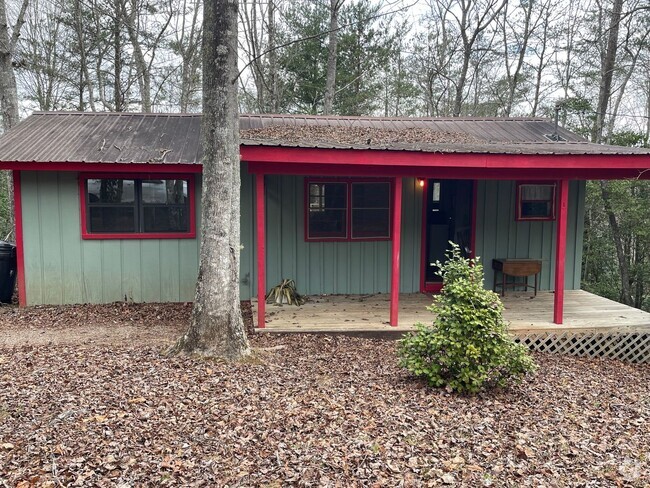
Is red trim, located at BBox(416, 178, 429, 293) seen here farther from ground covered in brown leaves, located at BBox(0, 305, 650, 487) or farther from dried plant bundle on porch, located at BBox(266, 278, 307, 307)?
ground covered in brown leaves, located at BBox(0, 305, 650, 487)

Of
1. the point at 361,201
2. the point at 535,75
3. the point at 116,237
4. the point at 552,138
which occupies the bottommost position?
the point at 116,237

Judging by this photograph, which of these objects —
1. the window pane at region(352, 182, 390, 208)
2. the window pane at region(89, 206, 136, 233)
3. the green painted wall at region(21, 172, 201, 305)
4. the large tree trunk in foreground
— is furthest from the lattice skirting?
the window pane at region(89, 206, 136, 233)

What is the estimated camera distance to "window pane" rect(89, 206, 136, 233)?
663cm

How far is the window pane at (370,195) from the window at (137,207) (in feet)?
8.00

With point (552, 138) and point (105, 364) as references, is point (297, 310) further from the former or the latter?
point (552, 138)

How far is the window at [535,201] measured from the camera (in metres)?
7.21

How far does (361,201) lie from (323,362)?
3158mm

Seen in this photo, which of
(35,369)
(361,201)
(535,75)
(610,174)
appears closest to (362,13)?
(535,75)

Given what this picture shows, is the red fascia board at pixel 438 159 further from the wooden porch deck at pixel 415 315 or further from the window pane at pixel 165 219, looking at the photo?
the window pane at pixel 165 219

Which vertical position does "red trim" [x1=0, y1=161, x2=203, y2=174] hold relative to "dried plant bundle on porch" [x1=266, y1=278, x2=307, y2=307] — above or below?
above

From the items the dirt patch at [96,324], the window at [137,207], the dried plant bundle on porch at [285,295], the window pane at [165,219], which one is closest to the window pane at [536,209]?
the dried plant bundle on porch at [285,295]

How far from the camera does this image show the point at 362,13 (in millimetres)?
13383

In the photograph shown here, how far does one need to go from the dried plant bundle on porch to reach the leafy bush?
2922mm

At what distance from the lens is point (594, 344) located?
562cm
